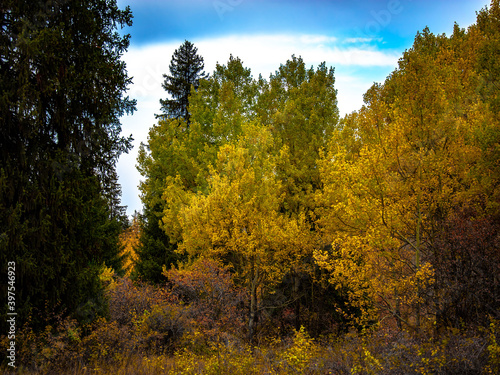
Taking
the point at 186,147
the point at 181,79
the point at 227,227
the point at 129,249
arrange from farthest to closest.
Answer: the point at 129,249
the point at 181,79
the point at 186,147
the point at 227,227

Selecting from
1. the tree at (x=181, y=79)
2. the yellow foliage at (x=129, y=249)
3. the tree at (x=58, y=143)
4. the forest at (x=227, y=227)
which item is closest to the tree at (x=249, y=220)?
the forest at (x=227, y=227)

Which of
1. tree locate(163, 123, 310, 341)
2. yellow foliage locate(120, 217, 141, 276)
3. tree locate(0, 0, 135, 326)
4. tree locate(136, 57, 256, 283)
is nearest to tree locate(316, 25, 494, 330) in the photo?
tree locate(163, 123, 310, 341)

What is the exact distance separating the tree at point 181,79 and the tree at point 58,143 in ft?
60.8

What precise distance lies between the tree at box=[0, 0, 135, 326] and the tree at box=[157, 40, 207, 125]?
1853 centimetres

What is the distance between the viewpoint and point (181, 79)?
27.9 metres

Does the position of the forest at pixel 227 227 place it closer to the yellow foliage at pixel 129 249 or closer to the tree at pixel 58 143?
the tree at pixel 58 143

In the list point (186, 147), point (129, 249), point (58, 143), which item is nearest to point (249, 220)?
point (58, 143)

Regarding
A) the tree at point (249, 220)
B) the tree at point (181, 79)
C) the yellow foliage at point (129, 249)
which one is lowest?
the yellow foliage at point (129, 249)

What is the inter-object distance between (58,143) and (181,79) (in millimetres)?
21011

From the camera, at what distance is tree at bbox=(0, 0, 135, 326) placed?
7230 mm

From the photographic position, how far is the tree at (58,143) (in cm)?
723

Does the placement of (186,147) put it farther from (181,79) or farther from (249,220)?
(181,79)

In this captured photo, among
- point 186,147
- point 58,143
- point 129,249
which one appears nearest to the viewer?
point 58,143

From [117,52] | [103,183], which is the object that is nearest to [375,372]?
[103,183]
